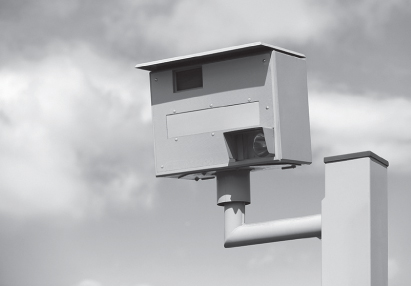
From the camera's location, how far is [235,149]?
4.58 m

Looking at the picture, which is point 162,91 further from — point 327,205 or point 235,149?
point 327,205

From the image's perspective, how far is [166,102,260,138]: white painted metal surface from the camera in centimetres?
451

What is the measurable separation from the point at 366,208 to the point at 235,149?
108cm

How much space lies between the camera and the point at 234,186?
466 centimetres

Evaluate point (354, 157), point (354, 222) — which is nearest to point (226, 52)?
point (354, 157)

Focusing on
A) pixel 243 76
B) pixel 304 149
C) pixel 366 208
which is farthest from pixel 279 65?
pixel 366 208

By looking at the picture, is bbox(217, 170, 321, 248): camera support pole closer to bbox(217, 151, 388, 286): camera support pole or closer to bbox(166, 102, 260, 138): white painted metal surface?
bbox(217, 151, 388, 286): camera support pole

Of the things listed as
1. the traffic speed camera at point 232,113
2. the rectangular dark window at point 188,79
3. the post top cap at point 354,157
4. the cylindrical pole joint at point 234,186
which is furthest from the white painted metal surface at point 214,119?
the post top cap at point 354,157

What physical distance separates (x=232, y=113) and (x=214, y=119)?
13 cm

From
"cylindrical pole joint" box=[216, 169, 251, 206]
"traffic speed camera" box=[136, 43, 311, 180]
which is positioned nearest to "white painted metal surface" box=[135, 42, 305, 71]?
"traffic speed camera" box=[136, 43, 311, 180]

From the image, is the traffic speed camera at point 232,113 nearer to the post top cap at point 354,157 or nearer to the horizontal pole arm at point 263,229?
the horizontal pole arm at point 263,229

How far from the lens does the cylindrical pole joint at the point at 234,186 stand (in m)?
4.66

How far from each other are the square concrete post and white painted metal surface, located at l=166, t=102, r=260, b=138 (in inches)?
29.8

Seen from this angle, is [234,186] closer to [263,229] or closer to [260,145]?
[260,145]
